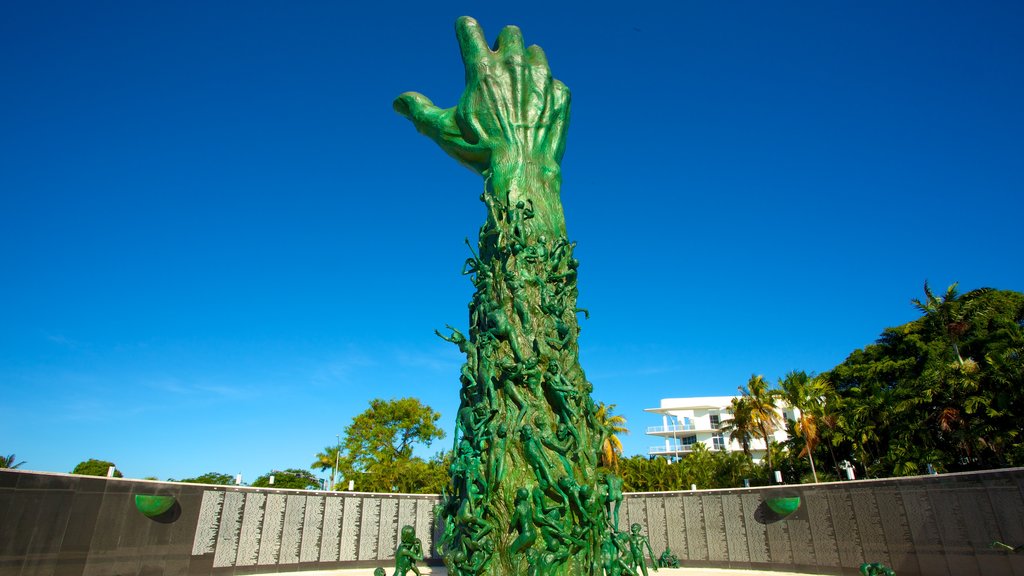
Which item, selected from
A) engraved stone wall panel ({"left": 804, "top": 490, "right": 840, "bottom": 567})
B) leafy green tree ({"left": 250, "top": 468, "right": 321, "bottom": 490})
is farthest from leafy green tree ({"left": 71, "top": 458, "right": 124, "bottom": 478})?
engraved stone wall panel ({"left": 804, "top": 490, "right": 840, "bottom": 567})

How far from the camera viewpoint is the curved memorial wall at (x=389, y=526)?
9680 millimetres

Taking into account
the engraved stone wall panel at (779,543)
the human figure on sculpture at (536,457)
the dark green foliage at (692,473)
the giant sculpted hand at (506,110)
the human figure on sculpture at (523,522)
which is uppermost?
the giant sculpted hand at (506,110)

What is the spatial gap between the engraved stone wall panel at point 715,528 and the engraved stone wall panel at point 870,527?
287cm

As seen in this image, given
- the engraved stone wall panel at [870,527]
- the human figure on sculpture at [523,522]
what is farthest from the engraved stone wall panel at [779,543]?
the human figure on sculpture at [523,522]

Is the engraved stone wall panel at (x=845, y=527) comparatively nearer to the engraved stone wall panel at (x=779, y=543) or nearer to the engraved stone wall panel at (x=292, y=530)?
the engraved stone wall panel at (x=779, y=543)

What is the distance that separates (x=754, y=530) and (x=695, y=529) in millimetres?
1401

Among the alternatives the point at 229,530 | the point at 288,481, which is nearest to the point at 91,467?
the point at 288,481

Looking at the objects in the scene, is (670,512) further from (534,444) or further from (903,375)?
(903,375)

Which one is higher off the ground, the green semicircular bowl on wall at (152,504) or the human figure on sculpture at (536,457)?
the human figure on sculpture at (536,457)

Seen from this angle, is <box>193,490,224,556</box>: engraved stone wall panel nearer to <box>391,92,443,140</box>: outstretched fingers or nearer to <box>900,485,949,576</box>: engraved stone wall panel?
<box>391,92,443,140</box>: outstretched fingers

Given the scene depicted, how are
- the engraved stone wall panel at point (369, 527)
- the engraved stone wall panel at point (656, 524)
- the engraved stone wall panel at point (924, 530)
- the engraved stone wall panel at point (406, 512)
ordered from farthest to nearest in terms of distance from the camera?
the engraved stone wall panel at point (406, 512) → the engraved stone wall panel at point (656, 524) → the engraved stone wall panel at point (369, 527) → the engraved stone wall panel at point (924, 530)

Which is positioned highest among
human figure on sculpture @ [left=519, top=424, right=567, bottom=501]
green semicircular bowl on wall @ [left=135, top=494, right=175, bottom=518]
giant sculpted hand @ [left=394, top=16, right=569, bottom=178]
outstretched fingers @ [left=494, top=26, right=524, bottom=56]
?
outstretched fingers @ [left=494, top=26, right=524, bottom=56]

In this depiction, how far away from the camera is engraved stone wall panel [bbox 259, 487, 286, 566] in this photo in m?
12.5

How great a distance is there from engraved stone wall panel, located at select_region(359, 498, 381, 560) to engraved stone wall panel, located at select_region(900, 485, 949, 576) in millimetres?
11338
